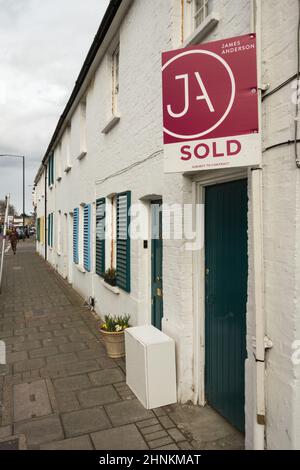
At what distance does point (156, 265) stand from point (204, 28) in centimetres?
318

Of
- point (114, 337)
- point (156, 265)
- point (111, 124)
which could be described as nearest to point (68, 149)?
point (111, 124)

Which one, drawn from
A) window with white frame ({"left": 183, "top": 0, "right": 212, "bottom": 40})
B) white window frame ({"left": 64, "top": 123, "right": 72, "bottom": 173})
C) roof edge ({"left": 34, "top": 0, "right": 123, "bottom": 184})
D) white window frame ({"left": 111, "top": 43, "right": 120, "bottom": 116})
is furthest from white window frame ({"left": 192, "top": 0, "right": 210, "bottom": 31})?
white window frame ({"left": 64, "top": 123, "right": 72, "bottom": 173})

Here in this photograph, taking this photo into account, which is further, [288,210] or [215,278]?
[215,278]

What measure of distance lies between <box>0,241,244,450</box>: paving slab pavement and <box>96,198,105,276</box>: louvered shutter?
4.35 feet

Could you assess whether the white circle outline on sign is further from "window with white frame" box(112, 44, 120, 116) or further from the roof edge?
"window with white frame" box(112, 44, 120, 116)

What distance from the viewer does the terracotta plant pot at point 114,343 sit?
18.5 ft

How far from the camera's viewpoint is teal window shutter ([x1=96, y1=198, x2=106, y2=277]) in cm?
778

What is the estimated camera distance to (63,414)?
4.11 m

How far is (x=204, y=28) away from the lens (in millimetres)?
3793

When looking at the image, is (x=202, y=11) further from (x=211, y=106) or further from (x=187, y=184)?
(x=187, y=184)

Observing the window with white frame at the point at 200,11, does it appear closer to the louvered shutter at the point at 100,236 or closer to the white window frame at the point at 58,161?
the louvered shutter at the point at 100,236
